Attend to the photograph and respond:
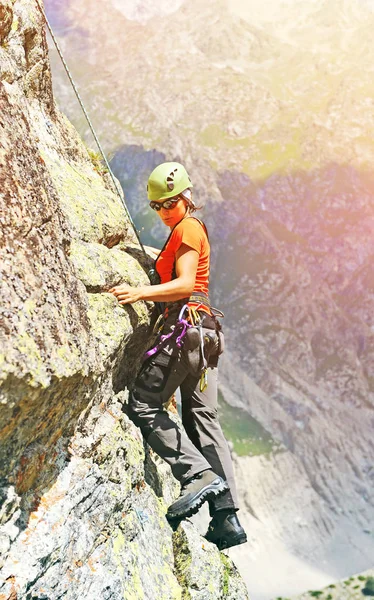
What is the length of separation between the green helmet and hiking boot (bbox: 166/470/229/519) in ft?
13.3

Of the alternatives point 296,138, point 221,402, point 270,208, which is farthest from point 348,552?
point 296,138

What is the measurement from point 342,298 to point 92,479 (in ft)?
437

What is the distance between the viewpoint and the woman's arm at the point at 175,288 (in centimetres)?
596

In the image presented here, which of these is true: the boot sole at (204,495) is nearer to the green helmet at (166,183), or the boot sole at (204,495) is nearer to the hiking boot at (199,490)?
the hiking boot at (199,490)

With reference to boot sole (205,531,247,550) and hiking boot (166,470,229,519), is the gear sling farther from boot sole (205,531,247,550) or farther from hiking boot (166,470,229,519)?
boot sole (205,531,247,550)

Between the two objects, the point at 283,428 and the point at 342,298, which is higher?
the point at 342,298

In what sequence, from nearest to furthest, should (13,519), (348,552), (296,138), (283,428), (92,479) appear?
(13,519) → (92,479) → (348,552) → (283,428) → (296,138)

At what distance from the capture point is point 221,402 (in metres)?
103

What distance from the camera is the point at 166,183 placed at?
6.62m

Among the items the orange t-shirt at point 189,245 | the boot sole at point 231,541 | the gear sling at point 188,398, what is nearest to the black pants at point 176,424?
the gear sling at point 188,398

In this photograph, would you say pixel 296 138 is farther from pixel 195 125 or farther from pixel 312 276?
pixel 312 276

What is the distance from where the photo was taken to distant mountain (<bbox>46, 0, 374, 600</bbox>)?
82.6 m

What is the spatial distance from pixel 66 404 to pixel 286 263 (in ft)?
433

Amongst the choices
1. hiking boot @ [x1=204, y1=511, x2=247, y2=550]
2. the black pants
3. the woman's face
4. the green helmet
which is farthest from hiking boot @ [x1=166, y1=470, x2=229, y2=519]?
the green helmet
